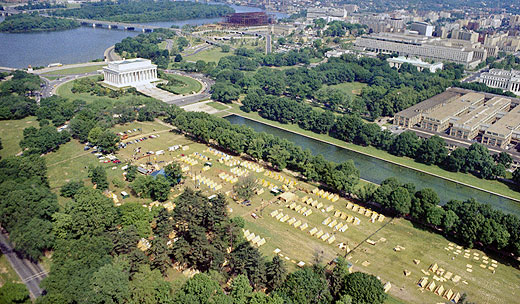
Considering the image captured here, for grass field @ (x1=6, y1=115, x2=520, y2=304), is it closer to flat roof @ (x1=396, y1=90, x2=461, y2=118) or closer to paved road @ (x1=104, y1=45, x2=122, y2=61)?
flat roof @ (x1=396, y1=90, x2=461, y2=118)

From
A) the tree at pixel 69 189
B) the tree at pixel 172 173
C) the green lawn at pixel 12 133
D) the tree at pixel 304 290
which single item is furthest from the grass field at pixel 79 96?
the tree at pixel 304 290

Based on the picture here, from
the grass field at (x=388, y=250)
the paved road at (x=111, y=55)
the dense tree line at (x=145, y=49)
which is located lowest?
the grass field at (x=388, y=250)

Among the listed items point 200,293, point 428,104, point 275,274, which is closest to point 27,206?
point 200,293

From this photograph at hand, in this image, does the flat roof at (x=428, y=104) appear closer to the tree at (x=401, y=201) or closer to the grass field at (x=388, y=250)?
the tree at (x=401, y=201)

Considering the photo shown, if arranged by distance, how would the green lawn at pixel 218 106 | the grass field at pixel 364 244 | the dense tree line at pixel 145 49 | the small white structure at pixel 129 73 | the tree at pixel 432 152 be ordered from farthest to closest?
the dense tree line at pixel 145 49, the small white structure at pixel 129 73, the green lawn at pixel 218 106, the tree at pixel 432 152, the grass field at pixel 364 244

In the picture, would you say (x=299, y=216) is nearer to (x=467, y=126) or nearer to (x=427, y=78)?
(x=467, y=126)

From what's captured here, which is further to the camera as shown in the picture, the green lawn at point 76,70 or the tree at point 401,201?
the green lawn at point 76,70

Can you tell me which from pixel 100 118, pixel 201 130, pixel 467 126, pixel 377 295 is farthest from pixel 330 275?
pixel 100 118
